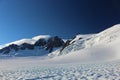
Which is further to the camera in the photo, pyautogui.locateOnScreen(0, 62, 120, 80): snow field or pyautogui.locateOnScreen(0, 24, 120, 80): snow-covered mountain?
pyautogui.locateOnScreen(0, 24, 120, 80): snow-covered mountain

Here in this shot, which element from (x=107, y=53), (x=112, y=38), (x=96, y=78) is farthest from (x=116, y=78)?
(x=112, y=38)

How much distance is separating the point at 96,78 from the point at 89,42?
105 meters

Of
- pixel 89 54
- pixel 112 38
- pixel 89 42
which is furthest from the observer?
pixel 89 42

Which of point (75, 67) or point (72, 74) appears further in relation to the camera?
point (75, 67)

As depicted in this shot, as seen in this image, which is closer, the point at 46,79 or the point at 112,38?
the point at 46,79

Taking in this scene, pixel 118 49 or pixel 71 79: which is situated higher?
pixel 118 49

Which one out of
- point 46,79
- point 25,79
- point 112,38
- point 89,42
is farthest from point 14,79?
point 89,42

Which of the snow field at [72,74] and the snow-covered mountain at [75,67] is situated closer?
the snow field at [72,74]

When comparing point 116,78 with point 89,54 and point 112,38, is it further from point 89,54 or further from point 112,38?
point 112,38

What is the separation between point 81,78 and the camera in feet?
59.1

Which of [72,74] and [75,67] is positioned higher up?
[75,67]

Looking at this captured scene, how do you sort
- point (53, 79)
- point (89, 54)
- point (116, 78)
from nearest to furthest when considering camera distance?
point (116, 78)
point (53, 79)
point (89, 54)

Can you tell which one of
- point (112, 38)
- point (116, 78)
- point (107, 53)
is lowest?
point (116, 78)

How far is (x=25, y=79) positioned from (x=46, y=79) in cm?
204
